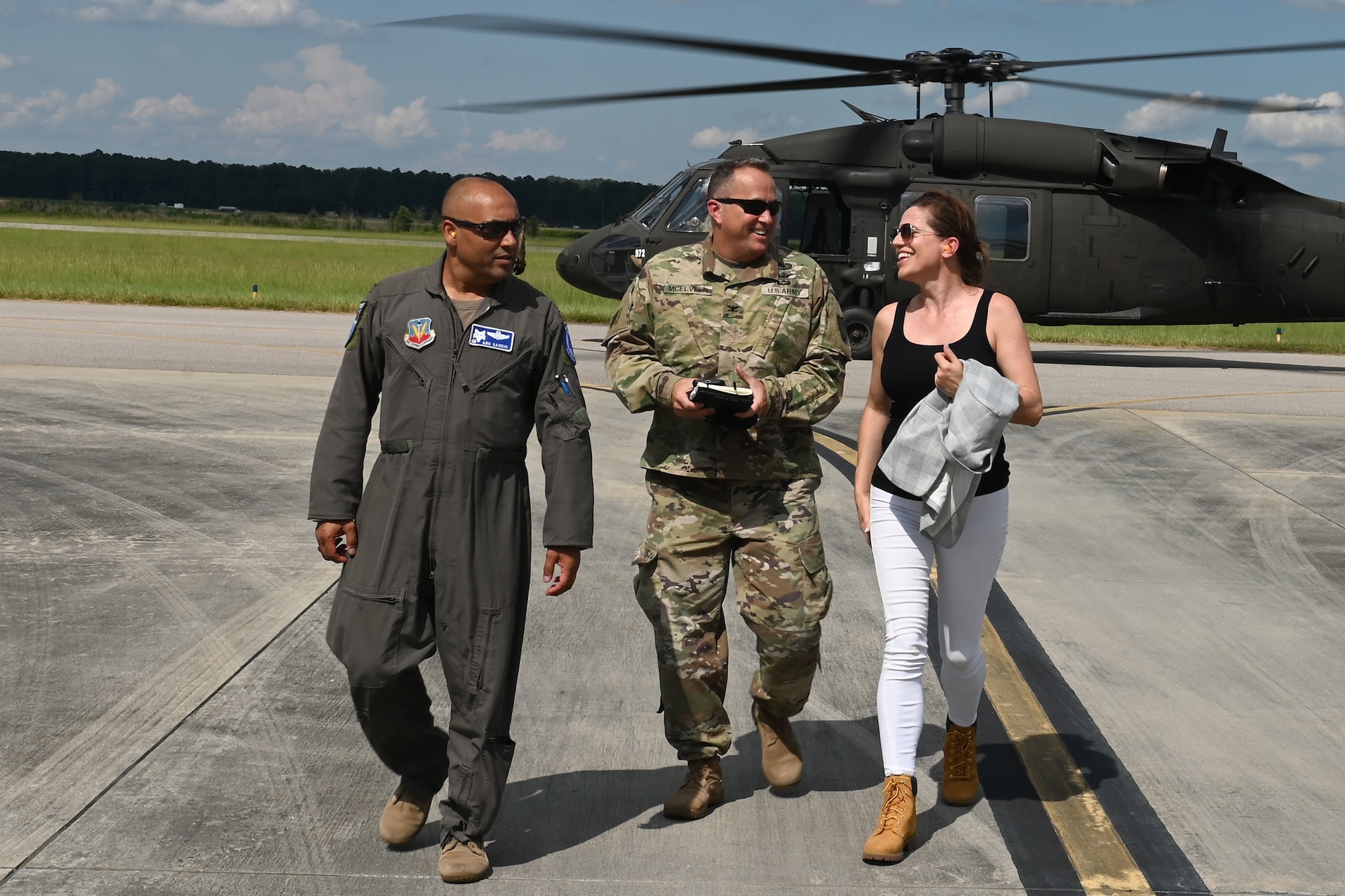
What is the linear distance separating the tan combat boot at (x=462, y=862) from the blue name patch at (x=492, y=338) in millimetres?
1338

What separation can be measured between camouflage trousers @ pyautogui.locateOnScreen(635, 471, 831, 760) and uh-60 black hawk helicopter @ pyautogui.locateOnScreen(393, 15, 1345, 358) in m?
13.2

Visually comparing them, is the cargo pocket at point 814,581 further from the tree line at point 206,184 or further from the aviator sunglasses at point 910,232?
the tree line at point 206,184

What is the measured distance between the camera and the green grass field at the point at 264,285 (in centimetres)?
2580

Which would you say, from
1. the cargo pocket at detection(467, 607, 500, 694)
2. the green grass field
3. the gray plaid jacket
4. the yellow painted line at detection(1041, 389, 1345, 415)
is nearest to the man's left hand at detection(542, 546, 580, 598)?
the cargo pocket at detection(467, 607, 500, 694)

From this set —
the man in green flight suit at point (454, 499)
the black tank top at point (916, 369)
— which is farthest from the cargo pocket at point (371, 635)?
the black tank top at point (916, 369)

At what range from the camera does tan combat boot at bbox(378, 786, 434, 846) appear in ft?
12.6

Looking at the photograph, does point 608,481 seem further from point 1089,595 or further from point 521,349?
point 521,349

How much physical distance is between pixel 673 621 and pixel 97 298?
24.2 metres

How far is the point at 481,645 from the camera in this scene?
3725 mm

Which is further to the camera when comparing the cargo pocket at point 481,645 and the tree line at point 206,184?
the tree line at point 206,184

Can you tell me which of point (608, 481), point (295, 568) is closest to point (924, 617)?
point (295, 568)

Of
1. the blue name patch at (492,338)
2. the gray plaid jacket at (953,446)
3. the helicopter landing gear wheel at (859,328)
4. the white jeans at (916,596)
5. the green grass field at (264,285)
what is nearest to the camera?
the blue name patch at (492,338)

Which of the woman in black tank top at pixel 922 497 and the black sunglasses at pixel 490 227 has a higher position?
the black sunglasses at pixel 490 227

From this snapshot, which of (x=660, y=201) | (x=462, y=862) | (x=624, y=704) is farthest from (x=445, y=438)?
(x=660, y=201)
